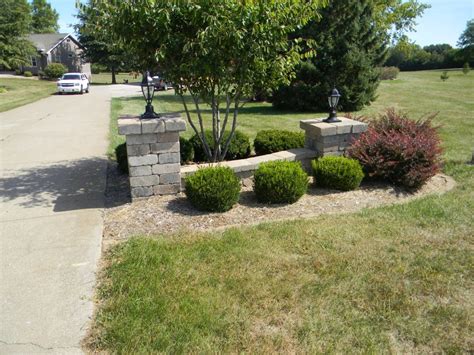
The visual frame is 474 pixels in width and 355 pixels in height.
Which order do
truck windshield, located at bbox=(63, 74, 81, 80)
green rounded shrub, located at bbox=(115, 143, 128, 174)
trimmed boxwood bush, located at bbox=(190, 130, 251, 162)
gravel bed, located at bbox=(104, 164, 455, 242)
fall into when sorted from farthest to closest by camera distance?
1. truck windshield, located at bbox=(63, 74, 81, 80)
2. trimmed boxwood bush, located at bbox=(190, 130, 251, 162)
3. green rounded shrub, located at bbox=(115, 143, 128, 174)
4. gravel bed, located at bbox=(104, 164, 455, 242)

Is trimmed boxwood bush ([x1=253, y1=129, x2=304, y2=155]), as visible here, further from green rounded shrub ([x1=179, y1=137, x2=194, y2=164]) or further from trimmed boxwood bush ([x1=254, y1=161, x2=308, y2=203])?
trimmed boxwood bush ([x1=254, y1=161, x2=308, y2=203])

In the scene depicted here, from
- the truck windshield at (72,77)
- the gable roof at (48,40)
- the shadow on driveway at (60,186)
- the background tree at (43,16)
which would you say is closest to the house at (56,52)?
the gable roof at (48,40)

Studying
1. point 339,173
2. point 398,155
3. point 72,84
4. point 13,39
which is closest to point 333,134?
point 339,173

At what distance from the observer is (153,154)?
5492 millimetres

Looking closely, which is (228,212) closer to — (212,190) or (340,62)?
(212,190)

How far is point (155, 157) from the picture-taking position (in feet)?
18.1

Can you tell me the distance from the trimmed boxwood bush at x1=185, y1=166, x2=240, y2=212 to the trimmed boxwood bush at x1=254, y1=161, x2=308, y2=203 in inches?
14.3

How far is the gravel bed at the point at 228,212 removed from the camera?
478 cm

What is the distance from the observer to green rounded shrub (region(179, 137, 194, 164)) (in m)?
7.12

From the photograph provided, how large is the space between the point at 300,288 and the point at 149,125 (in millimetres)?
3044

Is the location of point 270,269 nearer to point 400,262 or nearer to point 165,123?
point 400,262

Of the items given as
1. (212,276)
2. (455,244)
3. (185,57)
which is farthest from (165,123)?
(455,244)

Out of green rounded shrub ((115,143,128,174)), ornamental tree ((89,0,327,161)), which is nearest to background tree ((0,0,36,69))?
green rounded shrub ((115,143,128,174))

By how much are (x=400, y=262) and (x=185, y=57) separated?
3.84 metres
